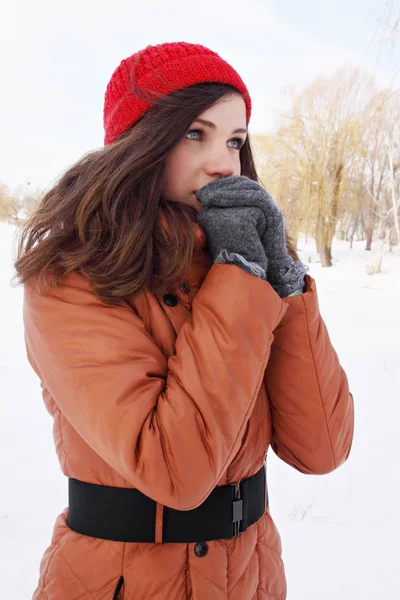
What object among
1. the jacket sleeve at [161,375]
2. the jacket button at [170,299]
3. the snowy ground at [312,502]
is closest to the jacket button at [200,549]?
the jacket sleeve at [161,375]

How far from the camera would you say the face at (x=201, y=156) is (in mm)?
1109

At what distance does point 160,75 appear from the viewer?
1.11m

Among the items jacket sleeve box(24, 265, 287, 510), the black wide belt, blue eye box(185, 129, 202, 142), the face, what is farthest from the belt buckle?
blue eye box(185, 129, 202, 142)

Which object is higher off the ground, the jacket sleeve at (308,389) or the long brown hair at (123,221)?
the long brown hair at (123,221)

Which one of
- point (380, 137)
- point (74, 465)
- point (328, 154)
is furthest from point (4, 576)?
point (328, 154)

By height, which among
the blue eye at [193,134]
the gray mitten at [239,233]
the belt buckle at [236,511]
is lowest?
the belt buckle at [236,511]

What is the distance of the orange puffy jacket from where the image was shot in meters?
0.83

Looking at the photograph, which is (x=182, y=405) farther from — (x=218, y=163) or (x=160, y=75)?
(x=160, y=75)

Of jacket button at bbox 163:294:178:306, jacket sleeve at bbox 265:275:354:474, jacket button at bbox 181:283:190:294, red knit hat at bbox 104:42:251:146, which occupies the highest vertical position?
red knit hat at bbox 104:42:251:146

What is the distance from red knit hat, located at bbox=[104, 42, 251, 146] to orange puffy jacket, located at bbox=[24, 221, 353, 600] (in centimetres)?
36

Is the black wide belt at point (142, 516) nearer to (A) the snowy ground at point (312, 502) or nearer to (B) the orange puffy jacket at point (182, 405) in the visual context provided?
(B) the orange puffy jacket at point (182, 405)

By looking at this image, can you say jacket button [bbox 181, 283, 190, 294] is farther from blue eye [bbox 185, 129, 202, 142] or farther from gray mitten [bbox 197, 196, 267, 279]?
blue eye [bbox 185, 129, 202, 142]

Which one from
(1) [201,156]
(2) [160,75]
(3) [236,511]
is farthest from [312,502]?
(2) [160,75]

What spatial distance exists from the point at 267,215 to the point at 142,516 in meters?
0.68
